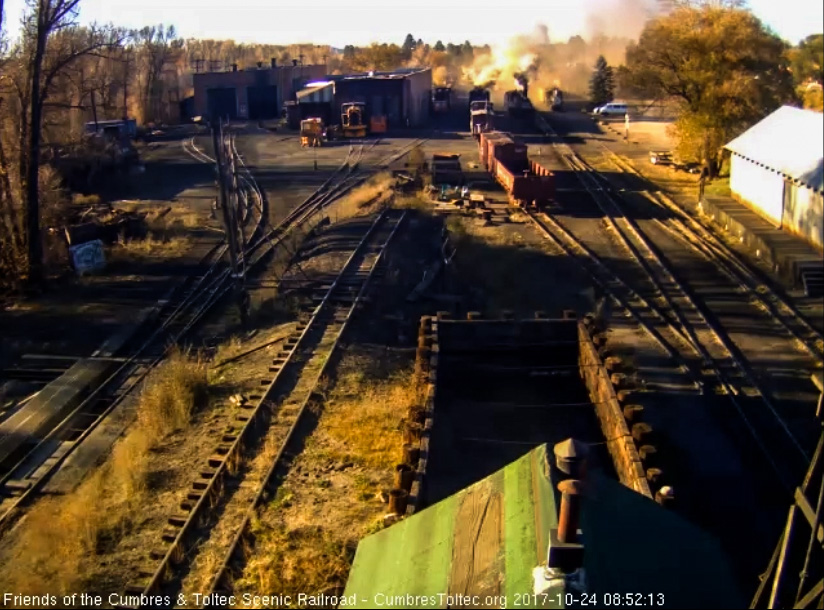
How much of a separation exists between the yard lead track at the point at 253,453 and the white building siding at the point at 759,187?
11.9 metres

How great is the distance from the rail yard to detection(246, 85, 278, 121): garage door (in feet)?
112

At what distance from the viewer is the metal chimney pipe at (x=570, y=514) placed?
372 cm

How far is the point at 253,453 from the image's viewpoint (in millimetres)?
10758

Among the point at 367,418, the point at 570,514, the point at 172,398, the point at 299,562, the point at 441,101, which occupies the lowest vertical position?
the point at 299,562

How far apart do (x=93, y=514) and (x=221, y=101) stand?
4929 centimetres

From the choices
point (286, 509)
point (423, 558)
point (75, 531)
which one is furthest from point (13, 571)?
point (423, 558)

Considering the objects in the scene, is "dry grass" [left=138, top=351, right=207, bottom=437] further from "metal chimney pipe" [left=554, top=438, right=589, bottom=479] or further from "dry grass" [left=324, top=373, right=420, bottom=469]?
"metal chimney pipe" [left=554, top=438, right=589, bottom=479]

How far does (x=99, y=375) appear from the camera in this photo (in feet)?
46.8

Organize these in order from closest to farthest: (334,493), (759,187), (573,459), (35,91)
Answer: (573,459), (334,493), (35,91), (759,187)

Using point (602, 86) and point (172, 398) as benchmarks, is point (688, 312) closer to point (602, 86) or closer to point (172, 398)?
point (172, 398)

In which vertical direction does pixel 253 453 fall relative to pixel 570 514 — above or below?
below

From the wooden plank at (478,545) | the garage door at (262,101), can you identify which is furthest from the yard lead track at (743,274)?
the garage door at (262,101)
